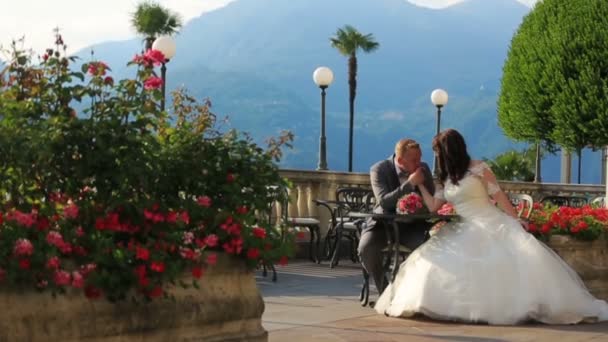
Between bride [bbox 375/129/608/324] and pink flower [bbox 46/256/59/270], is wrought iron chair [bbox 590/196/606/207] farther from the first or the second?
pink flower [bbox 46/256/59/270]

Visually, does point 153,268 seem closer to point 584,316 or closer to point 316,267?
point 584,316

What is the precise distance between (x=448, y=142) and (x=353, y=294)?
2479mm

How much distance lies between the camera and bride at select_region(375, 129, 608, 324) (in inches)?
337

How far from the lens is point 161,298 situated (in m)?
5.59

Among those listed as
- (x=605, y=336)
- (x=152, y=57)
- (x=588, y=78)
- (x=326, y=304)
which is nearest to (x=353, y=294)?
(x=326, y=304)

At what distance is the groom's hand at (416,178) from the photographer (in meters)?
9.26

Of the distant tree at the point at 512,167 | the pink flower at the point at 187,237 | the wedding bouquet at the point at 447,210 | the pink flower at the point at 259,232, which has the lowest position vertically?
the pink flower at the point at 187,237

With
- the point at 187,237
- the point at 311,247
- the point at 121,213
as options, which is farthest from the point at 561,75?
the point at 121,213

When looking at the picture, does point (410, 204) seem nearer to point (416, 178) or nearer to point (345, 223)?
point (416, 178)

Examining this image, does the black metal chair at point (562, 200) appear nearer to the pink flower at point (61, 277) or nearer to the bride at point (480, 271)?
the bride at point (480, 271)

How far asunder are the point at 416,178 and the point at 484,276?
3.59 feet

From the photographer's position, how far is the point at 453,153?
357 inches

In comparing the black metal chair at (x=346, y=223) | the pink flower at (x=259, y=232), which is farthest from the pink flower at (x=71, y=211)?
the black metal chair at (x=346, y=223)

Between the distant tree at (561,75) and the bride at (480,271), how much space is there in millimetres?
15219
